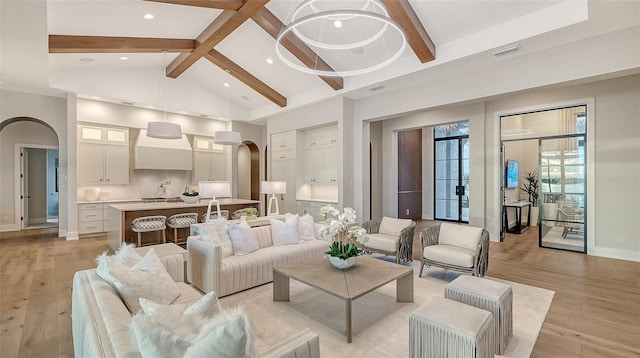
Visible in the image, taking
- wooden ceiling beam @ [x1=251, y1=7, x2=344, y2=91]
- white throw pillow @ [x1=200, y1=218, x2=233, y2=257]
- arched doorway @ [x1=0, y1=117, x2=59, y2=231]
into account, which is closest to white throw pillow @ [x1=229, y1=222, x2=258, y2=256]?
white throw pillow @ [x1=200, y1=218, x2=233, y2=257]

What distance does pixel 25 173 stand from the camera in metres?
8.01

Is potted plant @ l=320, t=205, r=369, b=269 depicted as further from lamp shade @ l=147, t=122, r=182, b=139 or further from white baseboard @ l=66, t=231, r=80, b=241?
white baseboard @ l=66, t=231, r=80, b=241

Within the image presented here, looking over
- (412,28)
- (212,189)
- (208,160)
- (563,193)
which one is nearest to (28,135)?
(208,160)

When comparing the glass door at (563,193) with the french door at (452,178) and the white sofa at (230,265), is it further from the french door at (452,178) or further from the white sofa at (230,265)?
the white sofa at (230,265)

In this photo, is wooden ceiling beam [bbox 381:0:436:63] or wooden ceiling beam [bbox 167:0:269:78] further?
wooden ceiling beam [bbox 167:0:269:78]

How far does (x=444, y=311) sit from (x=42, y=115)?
8846mm

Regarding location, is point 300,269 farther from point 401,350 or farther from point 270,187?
point 270,187

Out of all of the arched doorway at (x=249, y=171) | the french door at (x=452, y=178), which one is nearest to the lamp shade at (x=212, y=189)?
the arched doorway at (x=249, y=171)

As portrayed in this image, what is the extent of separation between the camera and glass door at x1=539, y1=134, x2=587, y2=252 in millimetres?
5293

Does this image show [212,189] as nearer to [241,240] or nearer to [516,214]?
[241,240]

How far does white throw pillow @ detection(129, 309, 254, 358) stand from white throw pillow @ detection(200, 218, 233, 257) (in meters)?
2.55

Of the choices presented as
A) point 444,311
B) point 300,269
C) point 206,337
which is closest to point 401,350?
point 444,311

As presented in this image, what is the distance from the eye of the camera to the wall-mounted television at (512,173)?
736cm

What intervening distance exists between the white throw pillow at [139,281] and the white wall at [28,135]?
6.31 m
